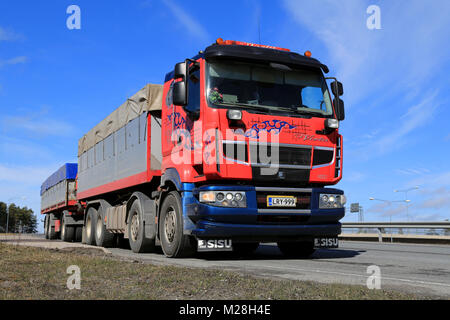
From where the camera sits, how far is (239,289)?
15.3ft

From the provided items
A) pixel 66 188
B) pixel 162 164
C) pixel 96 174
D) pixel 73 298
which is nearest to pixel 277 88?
pixel 162 164

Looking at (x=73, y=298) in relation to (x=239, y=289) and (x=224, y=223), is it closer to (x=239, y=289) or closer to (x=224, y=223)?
(x=239, y=289)

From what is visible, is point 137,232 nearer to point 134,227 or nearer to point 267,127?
point 134,227

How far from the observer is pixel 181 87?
853cm

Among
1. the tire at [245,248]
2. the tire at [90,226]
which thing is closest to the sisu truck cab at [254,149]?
the tire at [245,248]

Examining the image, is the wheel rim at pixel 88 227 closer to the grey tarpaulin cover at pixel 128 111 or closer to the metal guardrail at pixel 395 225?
the grey tarpaulin cover at pixel 128 111

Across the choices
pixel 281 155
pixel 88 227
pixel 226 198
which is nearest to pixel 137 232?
pixel 226 198

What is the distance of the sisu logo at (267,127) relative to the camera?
8.05 meters

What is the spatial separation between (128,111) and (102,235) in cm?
429

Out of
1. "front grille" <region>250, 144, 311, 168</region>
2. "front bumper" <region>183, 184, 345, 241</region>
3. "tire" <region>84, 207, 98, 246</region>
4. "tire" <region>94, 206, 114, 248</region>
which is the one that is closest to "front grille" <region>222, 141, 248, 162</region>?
"front grille" <region>250, 144, 311, 168</region>

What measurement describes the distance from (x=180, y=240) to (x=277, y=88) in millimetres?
3267

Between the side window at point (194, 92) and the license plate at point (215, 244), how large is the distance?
225cm

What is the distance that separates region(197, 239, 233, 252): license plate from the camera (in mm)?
8188

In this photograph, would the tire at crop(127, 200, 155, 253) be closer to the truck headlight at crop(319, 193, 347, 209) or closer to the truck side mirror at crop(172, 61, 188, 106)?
the truck side mirror at crop(172, 61, 188, 106)
